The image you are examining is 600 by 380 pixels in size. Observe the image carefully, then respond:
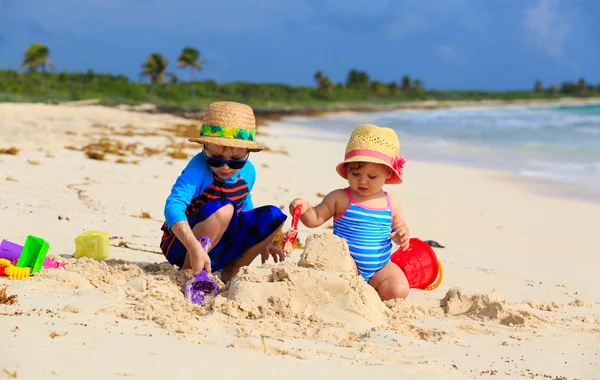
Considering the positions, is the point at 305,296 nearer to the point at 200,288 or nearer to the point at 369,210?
the point at 200,288

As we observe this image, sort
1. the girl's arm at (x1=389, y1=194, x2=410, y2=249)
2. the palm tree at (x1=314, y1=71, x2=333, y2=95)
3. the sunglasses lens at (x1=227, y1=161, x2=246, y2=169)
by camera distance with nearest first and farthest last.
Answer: the sunglasses lens at (x1=227, y1=161, x2=246, y2=169), the girl's arm at (x1=389, y1=194, x2=410, y2=249), the palm tree at (x1=314, y1=71, x2=333, y2=95)

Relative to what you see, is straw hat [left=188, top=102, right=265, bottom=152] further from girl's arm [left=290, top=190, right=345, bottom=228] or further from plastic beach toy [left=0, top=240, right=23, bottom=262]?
plastic beach toy [left=0, top=240, right=23, bottom=262]

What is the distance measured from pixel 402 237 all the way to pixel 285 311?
1.13 metres

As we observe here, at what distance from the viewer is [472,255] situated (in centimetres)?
540

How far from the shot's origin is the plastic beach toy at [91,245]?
4051 millimetres

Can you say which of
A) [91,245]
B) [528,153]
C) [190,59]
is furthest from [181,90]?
[91,245]

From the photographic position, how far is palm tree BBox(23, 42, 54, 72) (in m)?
50.4

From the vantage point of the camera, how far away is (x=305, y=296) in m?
3.18

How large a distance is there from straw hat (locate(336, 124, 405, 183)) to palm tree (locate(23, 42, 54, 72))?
5120 centimetres

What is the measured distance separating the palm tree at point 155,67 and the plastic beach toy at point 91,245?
51.3 m

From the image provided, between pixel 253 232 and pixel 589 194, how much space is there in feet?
20.9

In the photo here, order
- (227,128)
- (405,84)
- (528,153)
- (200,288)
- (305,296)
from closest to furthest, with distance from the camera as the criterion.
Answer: (305,296) < (200,288) < (227,128) < (528,153) < (405,84)

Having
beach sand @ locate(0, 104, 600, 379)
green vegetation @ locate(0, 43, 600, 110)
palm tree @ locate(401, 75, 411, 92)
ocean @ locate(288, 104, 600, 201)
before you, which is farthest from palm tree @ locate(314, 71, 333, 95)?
beach sand @ locate(0, 104, 600, 379)

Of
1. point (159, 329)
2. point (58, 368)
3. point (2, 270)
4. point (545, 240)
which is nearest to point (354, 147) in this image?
point (159, 329)
